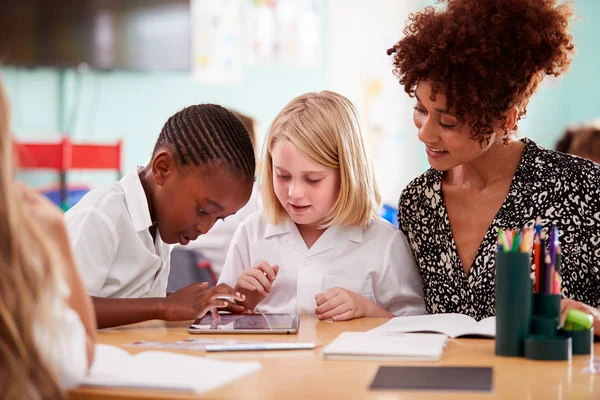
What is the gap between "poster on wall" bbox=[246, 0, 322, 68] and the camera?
5.41 m

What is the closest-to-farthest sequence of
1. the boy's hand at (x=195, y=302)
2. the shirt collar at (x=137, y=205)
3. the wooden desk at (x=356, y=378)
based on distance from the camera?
the wooden desk at (x=356, y=378) < the boy's hand at (x=195, y=302) < the shirt collar at (x=137, y=205)

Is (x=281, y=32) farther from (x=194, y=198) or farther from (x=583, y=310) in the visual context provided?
(x=583, y=310)

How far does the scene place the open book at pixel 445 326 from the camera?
1.40 m

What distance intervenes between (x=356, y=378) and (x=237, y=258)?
3.14 ft

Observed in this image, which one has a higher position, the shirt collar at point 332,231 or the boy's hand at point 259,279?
the shirt collar at point 332,231

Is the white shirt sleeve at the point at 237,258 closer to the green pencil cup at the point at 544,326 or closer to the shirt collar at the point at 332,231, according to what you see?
the shirt collar at the point at 332,231

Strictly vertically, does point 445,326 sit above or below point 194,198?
below

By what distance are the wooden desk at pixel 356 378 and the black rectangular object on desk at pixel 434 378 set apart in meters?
0.02

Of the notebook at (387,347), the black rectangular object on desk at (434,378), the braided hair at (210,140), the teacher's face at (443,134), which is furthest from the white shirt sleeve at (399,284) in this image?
the black rectangular object on desk at (434,378)

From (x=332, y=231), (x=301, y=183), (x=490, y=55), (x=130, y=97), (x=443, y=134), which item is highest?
(x=130, y=97)

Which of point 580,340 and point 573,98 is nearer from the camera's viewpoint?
point 580,340

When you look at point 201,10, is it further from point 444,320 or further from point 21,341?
point 21,341

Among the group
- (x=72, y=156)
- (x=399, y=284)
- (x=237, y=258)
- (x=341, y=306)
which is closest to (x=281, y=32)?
(x=72, y=156)

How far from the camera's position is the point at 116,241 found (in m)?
1.62
